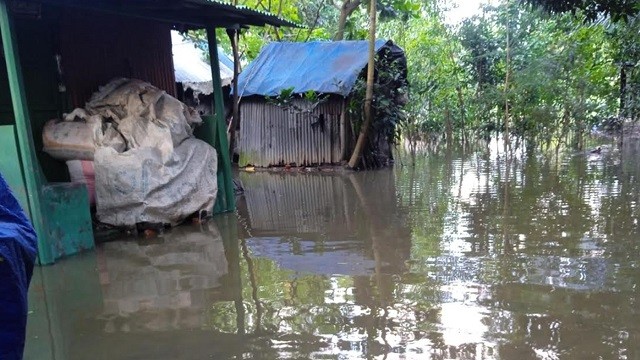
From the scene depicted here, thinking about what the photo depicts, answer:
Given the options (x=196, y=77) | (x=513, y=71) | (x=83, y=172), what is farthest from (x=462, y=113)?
(x=83, y=172)

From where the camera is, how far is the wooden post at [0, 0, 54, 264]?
546cm

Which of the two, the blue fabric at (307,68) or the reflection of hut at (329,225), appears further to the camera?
the blue fabric at (307,68)

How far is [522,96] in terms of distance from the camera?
16.0 metres

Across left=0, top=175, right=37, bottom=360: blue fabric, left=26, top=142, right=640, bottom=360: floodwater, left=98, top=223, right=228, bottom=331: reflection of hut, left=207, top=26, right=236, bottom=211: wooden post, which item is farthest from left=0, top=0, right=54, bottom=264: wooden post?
left=0, top=175, right=37, bottom=360: blue fabric

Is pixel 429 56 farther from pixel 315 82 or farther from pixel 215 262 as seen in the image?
pixel 215 262

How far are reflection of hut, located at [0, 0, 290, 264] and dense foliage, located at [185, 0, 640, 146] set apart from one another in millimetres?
5622

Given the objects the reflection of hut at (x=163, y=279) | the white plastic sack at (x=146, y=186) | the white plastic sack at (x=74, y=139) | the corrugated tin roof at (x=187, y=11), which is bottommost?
the reflection of hut at (x=163, y=279)

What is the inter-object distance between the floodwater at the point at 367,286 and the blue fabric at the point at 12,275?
3.90 ft

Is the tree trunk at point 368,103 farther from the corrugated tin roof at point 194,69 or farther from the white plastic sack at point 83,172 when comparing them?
the white plastic sack at point 83,172

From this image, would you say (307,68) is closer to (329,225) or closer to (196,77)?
(196,77)

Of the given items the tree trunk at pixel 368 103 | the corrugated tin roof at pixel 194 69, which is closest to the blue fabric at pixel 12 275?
the tree trunk at pixel 368 103

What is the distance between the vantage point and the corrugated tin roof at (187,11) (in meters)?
6.46

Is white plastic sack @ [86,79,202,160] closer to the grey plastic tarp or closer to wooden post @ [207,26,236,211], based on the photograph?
the grey plastic tarp

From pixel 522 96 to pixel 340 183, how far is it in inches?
301
